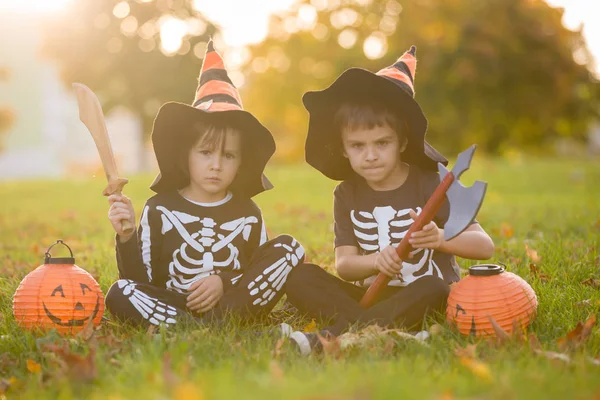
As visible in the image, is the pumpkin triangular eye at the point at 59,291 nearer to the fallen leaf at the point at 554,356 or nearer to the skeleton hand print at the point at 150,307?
the skeleton hand print at the point at 150,307

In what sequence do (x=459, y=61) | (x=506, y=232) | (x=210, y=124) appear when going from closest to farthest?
(x=210, y=124) → (x=506, y=232) → (x=459, y=61)

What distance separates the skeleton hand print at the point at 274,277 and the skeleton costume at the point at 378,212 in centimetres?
6

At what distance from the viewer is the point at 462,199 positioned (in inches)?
118

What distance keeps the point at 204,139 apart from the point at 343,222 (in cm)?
93

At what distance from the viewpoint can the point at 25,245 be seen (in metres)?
7.00

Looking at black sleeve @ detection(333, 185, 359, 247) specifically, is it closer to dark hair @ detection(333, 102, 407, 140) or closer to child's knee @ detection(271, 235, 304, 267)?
child's knee @ detection(271, 235, 304, 267)

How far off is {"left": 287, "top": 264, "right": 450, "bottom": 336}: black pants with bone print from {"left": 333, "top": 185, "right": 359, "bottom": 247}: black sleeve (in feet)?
0.73

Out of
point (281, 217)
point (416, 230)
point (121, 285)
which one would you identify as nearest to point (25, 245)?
point (281, 217)

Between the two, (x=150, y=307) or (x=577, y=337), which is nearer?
(x=577, y=337)

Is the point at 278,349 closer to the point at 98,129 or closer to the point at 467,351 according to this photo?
the point at 467,351

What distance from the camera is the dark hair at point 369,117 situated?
12.1ft

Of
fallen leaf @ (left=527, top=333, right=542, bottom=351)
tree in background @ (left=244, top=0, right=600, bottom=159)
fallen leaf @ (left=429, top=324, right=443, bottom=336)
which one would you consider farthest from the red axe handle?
tree in background @ (left=244, top=0, right=600, bottom=159)

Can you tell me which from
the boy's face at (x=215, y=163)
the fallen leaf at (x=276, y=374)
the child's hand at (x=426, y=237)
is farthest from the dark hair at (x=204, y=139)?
the fallen leaf at (x=276, y=374)

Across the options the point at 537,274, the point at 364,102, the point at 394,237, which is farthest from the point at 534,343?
the point at 364,102
